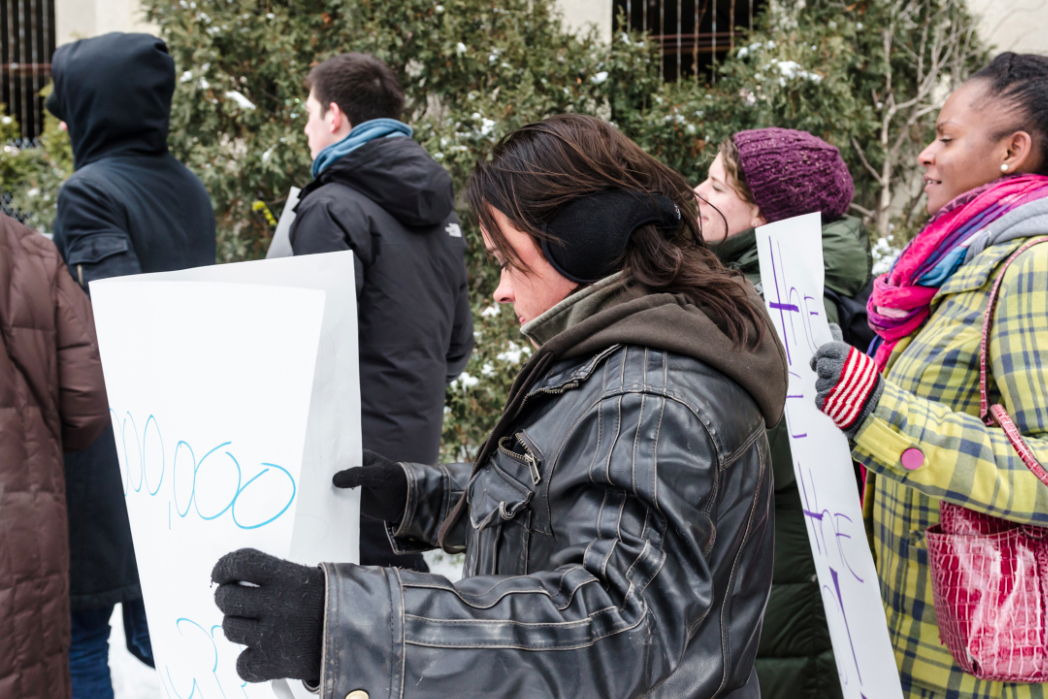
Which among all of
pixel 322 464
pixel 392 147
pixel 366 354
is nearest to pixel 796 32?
pixel 392 147

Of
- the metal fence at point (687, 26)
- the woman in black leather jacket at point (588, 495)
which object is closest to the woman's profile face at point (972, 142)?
the woman in black leather jacket at point (588, 495)

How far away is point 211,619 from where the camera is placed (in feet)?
3.85

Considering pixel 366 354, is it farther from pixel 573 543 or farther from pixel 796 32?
pixel 796 32

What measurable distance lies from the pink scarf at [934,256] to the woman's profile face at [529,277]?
0.89 metres

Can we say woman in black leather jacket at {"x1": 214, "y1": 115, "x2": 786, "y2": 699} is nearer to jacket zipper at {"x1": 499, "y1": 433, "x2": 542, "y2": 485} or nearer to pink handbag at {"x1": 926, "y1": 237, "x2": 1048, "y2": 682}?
jacket zipper at {"x1": 499, "y1": 433, "x2": 542, "y2": 485}

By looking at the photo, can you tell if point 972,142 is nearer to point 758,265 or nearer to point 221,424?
point 758,265

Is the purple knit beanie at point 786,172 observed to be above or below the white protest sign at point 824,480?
above

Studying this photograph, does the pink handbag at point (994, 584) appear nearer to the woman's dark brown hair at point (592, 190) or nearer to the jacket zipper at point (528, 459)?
the woman's dark brown hair at point (592, 190)

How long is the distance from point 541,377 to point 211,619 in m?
0.58

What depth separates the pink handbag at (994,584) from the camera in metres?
1.44

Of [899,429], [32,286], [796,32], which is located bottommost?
[899,429]

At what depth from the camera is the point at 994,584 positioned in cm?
147

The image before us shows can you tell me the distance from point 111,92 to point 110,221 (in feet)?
1.46

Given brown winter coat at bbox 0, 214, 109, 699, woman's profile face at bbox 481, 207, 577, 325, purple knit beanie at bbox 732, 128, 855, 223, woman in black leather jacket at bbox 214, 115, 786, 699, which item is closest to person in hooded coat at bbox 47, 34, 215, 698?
brown winter coat at bbox 0, 214, 109, 699
